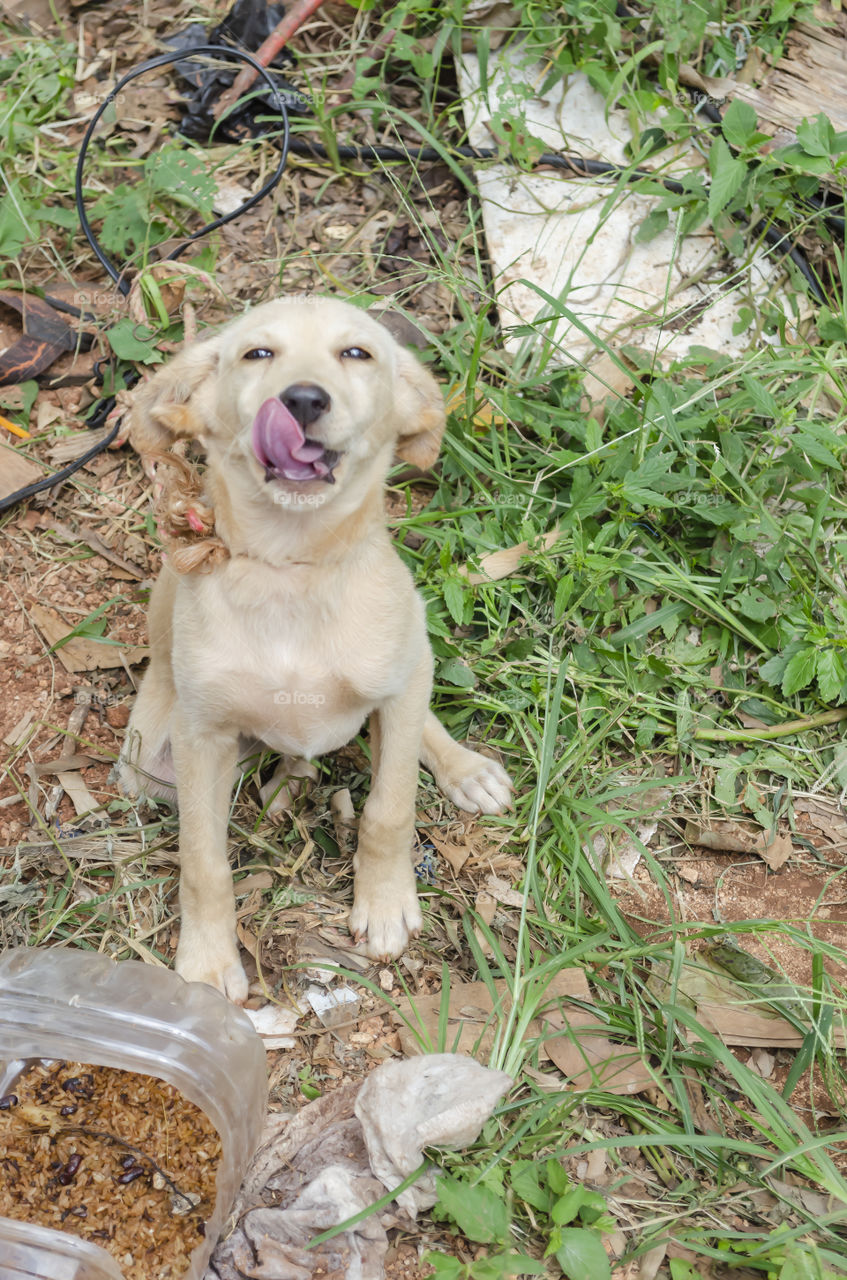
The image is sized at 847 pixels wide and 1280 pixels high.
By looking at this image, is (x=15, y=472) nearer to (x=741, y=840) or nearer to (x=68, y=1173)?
(x=68, y=1173)

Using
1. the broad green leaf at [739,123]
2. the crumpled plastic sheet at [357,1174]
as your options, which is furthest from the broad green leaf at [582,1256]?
the broad green leaf at [739,123]

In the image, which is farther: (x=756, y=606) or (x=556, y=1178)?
Answer: (x=756, y=606)

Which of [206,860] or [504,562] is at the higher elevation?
[504,562]

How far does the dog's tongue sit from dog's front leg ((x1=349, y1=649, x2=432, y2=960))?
2.86ft

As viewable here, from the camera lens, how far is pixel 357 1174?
2703 mm

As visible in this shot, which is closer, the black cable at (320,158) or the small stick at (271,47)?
the black cable at (320,158)

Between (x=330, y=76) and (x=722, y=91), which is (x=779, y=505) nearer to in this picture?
(x=722, y=91)

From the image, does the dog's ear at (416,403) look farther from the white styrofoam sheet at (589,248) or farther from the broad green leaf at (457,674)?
the white styrofoam sheet at (589,248)

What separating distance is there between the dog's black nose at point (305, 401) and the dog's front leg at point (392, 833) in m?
0.96

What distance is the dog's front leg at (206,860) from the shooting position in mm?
3121

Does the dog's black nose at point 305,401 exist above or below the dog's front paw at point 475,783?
above

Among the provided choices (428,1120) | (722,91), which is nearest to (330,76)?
(722,91)

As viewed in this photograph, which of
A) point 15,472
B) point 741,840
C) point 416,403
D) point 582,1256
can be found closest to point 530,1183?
point 582,1256

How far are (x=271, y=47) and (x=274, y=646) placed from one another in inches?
144
